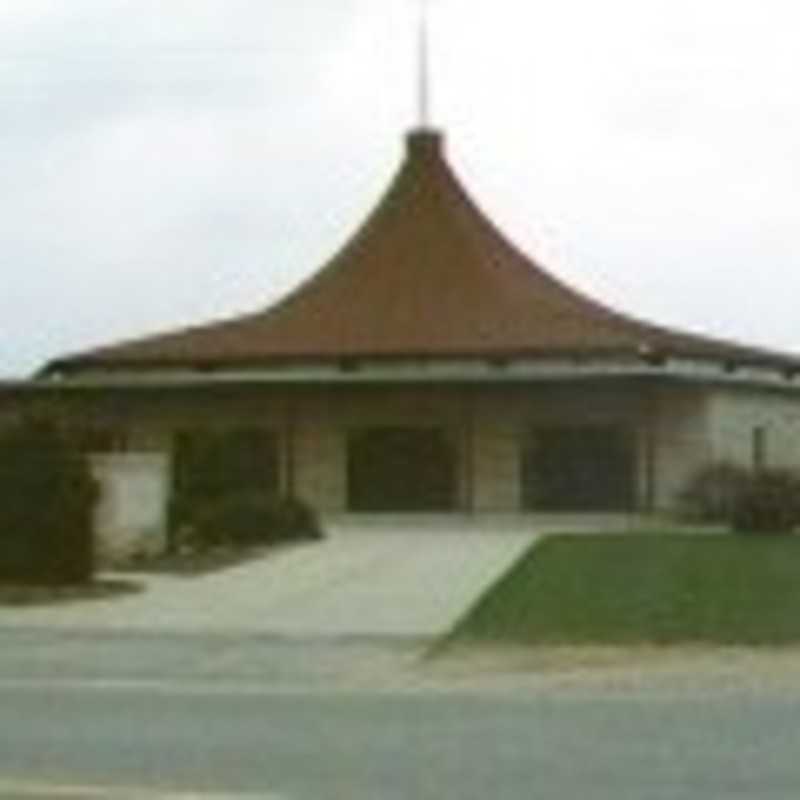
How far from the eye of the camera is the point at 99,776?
16453mm

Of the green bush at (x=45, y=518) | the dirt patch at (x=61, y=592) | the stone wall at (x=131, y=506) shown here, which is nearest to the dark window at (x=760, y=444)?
the stone wall at (x=131, y=506)

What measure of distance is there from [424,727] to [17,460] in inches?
752

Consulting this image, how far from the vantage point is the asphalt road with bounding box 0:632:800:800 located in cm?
1562

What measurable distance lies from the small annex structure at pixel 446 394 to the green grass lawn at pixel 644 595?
384 inches

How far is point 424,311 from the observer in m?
55.9

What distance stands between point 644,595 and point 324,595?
3.94 m

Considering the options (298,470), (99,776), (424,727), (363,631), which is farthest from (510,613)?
(298,470)

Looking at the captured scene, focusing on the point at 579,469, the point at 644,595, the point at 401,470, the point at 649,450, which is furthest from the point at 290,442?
the point at 644,595

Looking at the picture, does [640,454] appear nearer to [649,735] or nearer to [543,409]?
[543,409]

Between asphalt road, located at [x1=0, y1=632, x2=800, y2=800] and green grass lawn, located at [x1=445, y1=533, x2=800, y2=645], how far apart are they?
2.73m

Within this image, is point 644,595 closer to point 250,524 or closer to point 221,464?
point 250,524

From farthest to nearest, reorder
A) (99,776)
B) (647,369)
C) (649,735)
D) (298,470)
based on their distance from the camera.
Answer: (298,470) < (647,369) < (649,735) < (99,776)

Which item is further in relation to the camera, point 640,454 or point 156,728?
point 640,454

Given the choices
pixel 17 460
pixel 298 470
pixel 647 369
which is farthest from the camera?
pixel 298 470
